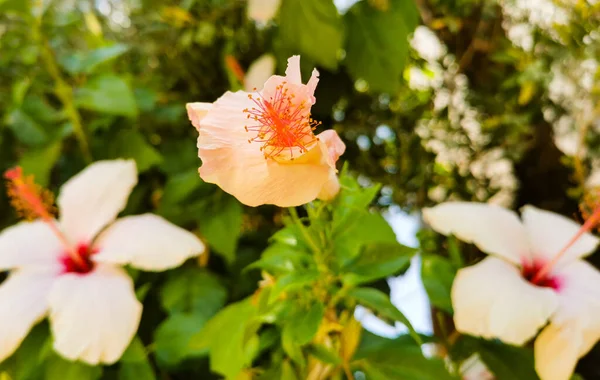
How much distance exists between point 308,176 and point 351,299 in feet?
0.56

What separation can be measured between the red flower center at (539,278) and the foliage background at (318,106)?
0.09m

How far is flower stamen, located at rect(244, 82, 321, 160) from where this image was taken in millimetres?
296

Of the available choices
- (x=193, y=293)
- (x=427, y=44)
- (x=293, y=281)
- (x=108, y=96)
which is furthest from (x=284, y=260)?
(x=427, y=44)

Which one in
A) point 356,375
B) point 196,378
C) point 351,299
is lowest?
point 196,378

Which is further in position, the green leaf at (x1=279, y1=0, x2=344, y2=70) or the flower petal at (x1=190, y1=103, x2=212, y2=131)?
the green leaf at (x1=279, y1=0, x2=344, y2=70)

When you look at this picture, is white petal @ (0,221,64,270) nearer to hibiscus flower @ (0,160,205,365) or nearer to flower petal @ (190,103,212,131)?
hibiscus flower @ (0,160,205,365)

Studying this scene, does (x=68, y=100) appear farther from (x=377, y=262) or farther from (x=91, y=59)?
(x=377, y=262)

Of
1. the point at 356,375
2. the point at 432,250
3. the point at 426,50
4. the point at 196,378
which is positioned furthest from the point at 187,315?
the point at 426,50

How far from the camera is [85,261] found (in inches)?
20.9

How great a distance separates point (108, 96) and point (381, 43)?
0.34 m

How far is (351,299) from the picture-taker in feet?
1.41

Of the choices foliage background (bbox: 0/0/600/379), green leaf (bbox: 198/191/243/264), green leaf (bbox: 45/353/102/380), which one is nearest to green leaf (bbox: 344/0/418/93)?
foliage background (bbox: 0/0/600/379)

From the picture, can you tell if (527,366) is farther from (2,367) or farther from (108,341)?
(2,367)

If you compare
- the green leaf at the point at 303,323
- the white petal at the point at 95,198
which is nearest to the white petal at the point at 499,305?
the green leaf at the point at 303,323
